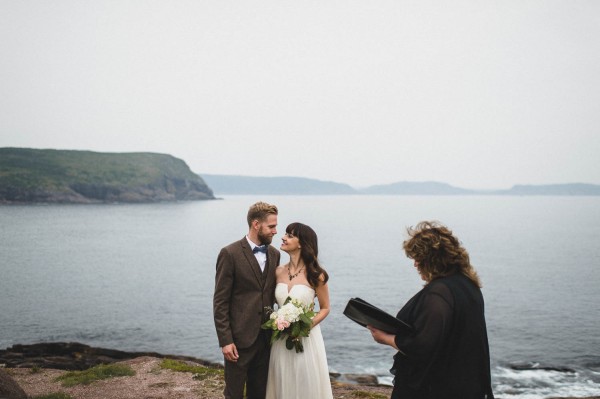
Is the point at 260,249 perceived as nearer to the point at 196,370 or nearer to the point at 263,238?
the point at 263,238

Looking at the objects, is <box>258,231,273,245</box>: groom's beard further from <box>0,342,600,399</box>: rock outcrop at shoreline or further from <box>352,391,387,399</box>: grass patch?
<box>352,391,387,399</box>: grass patch

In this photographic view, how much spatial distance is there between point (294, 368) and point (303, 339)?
395 mm

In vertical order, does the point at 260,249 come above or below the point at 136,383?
above

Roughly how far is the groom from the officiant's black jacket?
2.37 m

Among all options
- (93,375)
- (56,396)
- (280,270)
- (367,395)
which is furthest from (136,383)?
(280,270)

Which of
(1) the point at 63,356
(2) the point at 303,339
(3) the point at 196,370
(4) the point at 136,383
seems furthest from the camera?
(1) the point at 63,356

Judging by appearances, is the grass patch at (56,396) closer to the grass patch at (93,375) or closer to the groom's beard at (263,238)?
the grass patch at (93,375)

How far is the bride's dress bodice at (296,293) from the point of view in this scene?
6.22 m

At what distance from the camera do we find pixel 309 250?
6.24 m

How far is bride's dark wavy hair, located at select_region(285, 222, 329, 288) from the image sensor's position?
20.3 ft

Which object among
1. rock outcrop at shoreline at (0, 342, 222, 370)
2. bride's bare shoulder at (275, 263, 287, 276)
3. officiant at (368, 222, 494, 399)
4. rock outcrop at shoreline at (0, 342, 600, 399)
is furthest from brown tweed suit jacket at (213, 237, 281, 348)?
rock outcrop at shoreline at (0, 342, 222, 370)

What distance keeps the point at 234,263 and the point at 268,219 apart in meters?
0.72

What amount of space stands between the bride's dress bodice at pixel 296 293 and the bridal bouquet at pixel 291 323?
0.08 m

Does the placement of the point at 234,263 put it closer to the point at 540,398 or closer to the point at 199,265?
the point at 540,398
